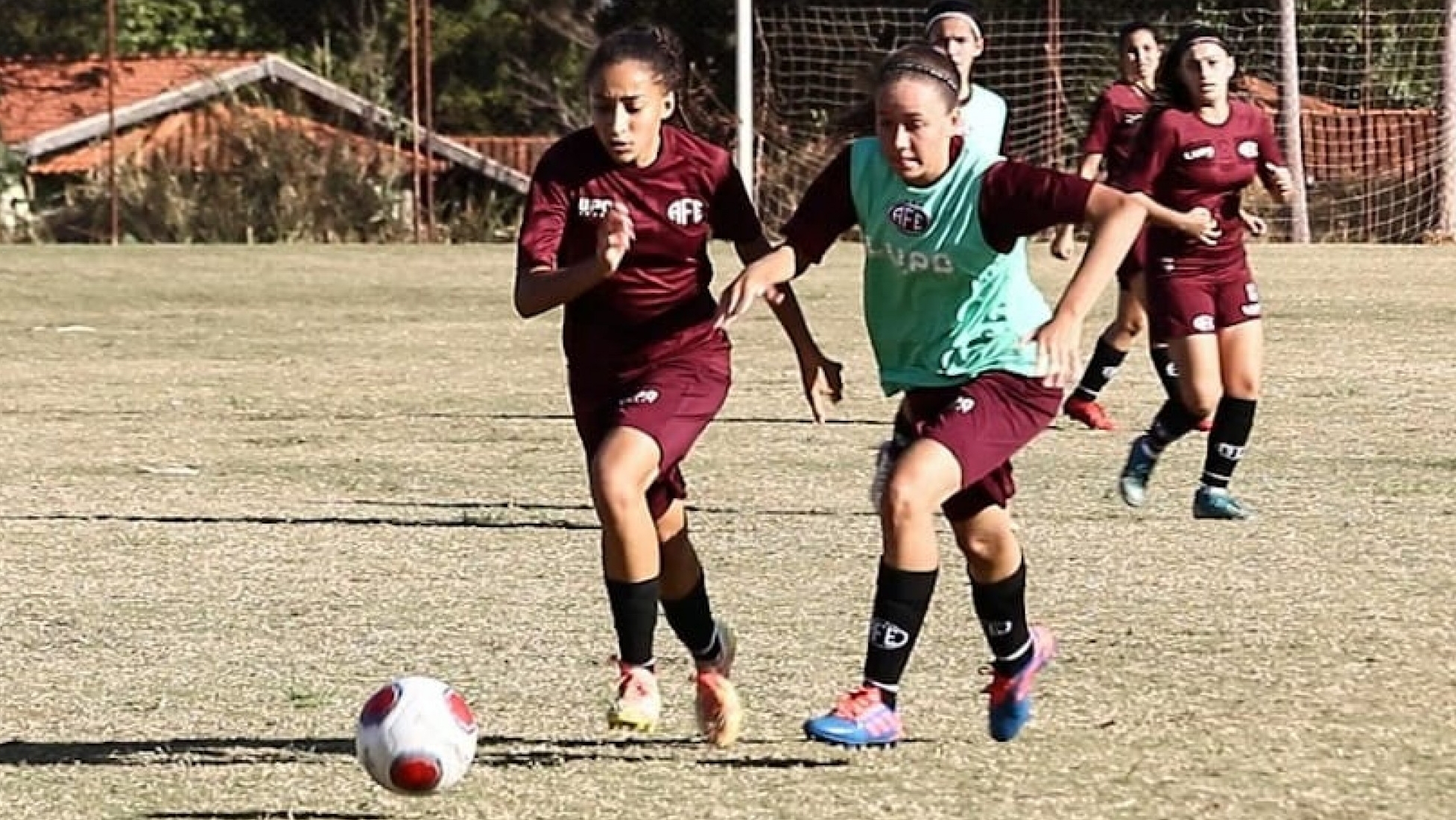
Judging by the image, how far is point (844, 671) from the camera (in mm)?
6641

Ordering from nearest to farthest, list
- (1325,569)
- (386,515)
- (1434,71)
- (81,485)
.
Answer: (1325,569) < (386,515) < (81,485) < (1434,71)

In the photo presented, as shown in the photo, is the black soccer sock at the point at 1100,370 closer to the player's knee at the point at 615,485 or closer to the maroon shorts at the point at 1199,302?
the maroon shorts at the point at 1199,302

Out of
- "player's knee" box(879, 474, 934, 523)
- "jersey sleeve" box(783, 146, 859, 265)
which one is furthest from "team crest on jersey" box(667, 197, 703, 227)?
"player's knee" box(879, 474, 934, 523)

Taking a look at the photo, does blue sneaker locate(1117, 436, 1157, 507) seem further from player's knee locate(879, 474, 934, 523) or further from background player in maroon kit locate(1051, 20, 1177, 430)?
player's knee locate(879, 474, 934, 523)

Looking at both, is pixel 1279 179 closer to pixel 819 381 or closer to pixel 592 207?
pixel 819 381

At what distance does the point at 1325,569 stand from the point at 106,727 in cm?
373

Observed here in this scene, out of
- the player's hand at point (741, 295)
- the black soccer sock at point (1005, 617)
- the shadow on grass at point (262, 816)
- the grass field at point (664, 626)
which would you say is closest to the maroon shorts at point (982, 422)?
the black soccer sock at point (1005, 617)

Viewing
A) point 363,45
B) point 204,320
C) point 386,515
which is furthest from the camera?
point 363,45

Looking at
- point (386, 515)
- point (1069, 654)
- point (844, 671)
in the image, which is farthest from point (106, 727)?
point (386, 515)

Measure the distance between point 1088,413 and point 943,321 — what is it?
6.56 m

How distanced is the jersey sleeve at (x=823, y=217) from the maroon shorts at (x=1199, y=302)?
3917 mm

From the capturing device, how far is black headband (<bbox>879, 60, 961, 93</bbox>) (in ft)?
18.5

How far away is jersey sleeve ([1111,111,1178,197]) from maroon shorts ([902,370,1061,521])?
3.86 m

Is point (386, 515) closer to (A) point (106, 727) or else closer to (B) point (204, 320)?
(A) point (106, 727)
